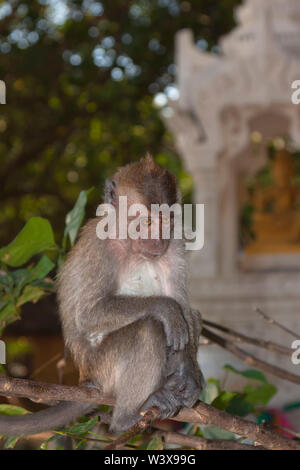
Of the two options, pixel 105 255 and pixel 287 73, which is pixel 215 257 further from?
pixel 105 255

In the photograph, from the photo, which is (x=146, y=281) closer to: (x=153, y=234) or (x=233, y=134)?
(x=153, y=234)

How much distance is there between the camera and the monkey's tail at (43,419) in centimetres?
120

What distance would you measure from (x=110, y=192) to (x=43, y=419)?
528 millimetres

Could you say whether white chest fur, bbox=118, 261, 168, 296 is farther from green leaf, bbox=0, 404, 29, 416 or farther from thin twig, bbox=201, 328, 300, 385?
green leaf, bbox=0, 404, 29, 416

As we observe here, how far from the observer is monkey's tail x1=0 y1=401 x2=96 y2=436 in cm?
120

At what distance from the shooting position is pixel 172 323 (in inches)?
53.1

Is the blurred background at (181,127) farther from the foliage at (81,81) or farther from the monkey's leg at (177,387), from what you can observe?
the monkey's leg at (177,387)

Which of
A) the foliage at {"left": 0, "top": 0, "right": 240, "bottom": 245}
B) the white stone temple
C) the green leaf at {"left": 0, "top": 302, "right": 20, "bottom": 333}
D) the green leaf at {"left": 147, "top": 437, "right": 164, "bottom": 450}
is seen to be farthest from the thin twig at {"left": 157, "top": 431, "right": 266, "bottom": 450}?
the foliage at {"left": 0, "top": 0, "right": 240, "bottom": 245}

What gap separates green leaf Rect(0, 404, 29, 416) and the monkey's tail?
1.5 inches

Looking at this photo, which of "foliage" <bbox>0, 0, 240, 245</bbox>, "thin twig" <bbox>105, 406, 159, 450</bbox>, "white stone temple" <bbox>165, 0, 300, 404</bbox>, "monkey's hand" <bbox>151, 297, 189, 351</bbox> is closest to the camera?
"thin twig" <bbox>105, 406, 159, 450</bbox>

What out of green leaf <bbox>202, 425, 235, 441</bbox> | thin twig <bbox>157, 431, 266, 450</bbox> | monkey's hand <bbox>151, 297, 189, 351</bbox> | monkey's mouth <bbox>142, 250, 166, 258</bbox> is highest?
monkey's mouth <bbox>142, 250, 166, 258</bbox>

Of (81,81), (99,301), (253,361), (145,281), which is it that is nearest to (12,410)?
(99,301)

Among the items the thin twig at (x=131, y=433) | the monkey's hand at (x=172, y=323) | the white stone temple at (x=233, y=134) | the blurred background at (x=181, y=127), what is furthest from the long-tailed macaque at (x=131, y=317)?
the white stone temple at (x=233, y=134)

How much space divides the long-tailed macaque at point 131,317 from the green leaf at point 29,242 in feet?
0.30
